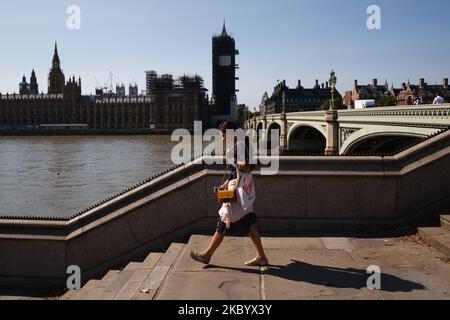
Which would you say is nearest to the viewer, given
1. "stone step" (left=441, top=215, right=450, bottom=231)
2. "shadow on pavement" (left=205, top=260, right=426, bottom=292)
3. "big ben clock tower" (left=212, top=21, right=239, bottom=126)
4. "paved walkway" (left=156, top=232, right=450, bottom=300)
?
"paved walkway" (left=156, top=232, right=450, bottom=300)

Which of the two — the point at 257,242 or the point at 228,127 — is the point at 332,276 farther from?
the point at 228,127

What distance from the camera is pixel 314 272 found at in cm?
477

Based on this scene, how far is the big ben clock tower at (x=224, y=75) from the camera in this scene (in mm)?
118062

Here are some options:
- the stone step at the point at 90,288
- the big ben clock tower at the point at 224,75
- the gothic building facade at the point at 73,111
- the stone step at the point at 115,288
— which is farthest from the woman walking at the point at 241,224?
the gothic building facade at the point at 73,111

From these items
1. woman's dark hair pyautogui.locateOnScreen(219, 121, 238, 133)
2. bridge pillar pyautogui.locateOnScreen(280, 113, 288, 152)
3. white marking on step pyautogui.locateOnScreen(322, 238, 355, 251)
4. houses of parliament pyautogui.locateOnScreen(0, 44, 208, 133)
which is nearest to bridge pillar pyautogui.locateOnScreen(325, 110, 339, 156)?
bridge pillar pyautogui.locateOnScreen(280, 113, 288, 152)

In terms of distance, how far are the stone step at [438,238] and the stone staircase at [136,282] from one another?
2.80 meters

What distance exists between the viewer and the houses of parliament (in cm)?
12150

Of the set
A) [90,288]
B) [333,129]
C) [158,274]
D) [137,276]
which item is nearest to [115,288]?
[137,276]

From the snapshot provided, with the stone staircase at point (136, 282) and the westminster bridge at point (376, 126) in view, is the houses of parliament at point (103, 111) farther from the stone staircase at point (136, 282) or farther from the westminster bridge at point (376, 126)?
the stone staircase at point (136, 282)

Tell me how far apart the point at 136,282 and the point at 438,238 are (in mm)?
3265

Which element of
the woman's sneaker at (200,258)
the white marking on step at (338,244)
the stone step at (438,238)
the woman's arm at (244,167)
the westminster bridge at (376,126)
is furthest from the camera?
the westminster bridge at (376,126)

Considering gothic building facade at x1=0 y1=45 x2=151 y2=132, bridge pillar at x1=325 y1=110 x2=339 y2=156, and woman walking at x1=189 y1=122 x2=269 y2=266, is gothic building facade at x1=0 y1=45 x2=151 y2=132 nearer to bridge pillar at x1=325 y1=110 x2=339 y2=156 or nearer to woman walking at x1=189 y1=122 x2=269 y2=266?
bridge pillar at x1=325 y1=110 x2=339 y2=156

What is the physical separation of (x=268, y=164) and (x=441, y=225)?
220 centimetres

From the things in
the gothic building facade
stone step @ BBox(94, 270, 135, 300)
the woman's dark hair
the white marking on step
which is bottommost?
stone step @ BBox(94, 270, 135, 300)
